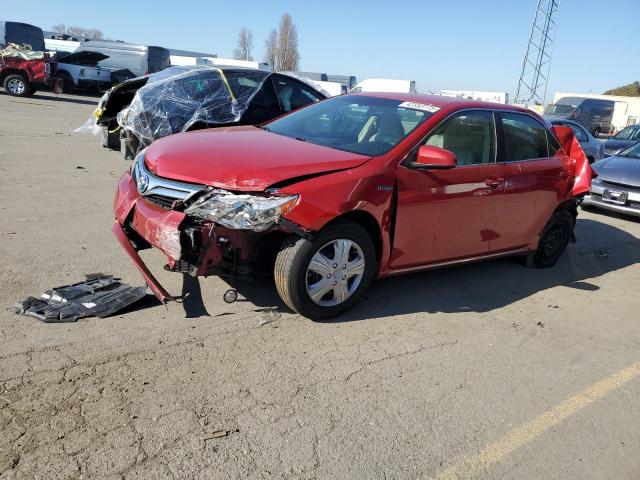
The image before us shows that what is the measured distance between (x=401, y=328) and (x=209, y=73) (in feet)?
21.8

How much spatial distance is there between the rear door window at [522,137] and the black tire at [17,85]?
20.5 m

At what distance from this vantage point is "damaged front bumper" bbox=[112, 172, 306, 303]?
3.64 m

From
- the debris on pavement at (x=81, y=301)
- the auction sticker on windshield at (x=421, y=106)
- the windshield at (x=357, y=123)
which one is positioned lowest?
the debris on pavement at (x=81, y=301)

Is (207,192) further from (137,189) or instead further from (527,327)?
(527,327)

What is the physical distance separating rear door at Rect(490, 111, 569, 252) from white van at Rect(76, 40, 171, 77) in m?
24.6

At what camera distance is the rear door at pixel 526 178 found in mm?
5246

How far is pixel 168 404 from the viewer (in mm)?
2975

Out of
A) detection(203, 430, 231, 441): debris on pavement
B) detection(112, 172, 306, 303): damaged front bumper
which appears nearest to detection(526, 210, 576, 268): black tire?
detection(112, 172, 306, 303): damaged front bumper

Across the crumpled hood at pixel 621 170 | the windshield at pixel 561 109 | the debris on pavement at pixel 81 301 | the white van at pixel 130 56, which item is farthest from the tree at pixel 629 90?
the debris on pavement at pixel 81 301

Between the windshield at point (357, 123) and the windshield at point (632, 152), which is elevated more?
the windshield at point (357, 123)

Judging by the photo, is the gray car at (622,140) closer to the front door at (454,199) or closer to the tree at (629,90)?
the front door at (454,199)

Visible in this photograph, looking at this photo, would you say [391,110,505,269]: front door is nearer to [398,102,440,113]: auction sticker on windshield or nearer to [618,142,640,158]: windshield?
[398,102,440,113]: auction sticker on windshield

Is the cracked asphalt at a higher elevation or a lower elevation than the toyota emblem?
lower

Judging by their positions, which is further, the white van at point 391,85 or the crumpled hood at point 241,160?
the white van at point 391,85
